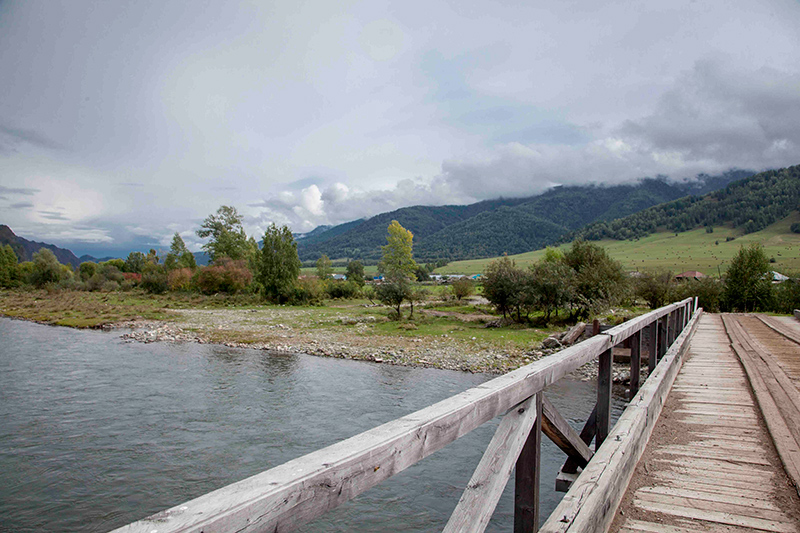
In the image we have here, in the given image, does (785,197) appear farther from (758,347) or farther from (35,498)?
(35,498)

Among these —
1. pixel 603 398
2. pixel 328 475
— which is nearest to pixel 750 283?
pixel 603 398

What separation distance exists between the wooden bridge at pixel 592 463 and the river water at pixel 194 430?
3.32 meters

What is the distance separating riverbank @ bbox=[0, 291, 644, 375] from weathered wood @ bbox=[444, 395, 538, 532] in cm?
1535

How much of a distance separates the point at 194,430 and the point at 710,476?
10509 mm

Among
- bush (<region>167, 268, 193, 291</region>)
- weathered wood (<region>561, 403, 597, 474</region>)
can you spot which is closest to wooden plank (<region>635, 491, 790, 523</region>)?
weathered wood (<region>561, 403, 597, 474</region>)

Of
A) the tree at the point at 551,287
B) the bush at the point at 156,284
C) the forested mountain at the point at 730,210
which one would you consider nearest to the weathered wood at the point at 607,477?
the tree at the point at 551,287

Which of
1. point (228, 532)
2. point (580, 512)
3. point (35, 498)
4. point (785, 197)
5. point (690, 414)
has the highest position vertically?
point (785, 197)

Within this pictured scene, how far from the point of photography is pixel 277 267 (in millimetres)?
50250

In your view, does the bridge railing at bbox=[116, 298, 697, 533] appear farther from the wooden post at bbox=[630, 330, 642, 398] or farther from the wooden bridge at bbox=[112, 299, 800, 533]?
the wooden post at bbox=[630, 330, 642, 398]

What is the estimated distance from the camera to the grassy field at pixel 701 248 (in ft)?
322

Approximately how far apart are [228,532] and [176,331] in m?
29.7


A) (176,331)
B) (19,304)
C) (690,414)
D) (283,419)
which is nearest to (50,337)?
(176,331)

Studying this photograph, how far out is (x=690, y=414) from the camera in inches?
215

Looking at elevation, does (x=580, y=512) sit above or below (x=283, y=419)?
above
